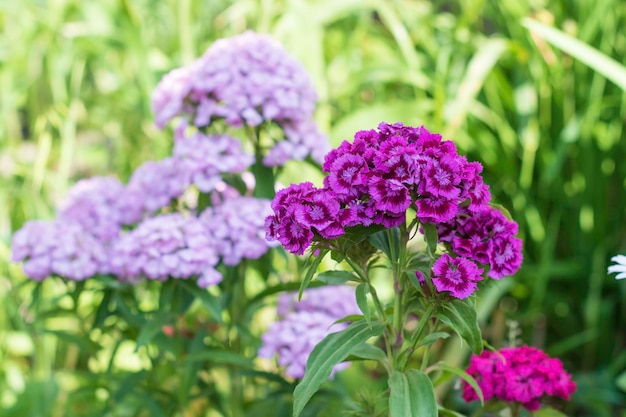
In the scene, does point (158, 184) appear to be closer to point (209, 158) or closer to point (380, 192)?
point (209, 158)

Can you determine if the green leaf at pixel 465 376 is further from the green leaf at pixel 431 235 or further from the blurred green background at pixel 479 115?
the blurred green background at pixel 479 115

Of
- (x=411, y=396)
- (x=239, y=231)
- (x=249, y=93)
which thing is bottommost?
(x=411, y=396)

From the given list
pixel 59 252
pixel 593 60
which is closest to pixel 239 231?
pixel 59 252

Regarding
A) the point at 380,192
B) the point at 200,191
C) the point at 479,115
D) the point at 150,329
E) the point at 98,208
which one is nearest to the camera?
the point at 380,192

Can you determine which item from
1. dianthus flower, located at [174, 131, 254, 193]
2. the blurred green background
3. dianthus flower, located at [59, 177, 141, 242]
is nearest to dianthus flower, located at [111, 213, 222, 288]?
dianthus flower, located at [174, 131, 254, 193]

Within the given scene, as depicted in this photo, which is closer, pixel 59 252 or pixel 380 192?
pixel 380 192

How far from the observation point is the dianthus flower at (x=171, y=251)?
1559mm

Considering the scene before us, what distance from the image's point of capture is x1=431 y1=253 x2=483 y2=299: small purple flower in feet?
3.45

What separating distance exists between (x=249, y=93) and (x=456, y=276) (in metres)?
0.81

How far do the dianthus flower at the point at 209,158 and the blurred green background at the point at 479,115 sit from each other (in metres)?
0.66

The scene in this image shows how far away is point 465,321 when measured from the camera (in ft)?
3.59

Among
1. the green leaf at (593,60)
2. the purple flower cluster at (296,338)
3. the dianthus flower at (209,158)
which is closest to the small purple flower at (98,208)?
the dianthus flower at (209,158)

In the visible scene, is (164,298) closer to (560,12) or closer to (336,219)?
(336,219)

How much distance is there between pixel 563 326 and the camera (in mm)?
2771
